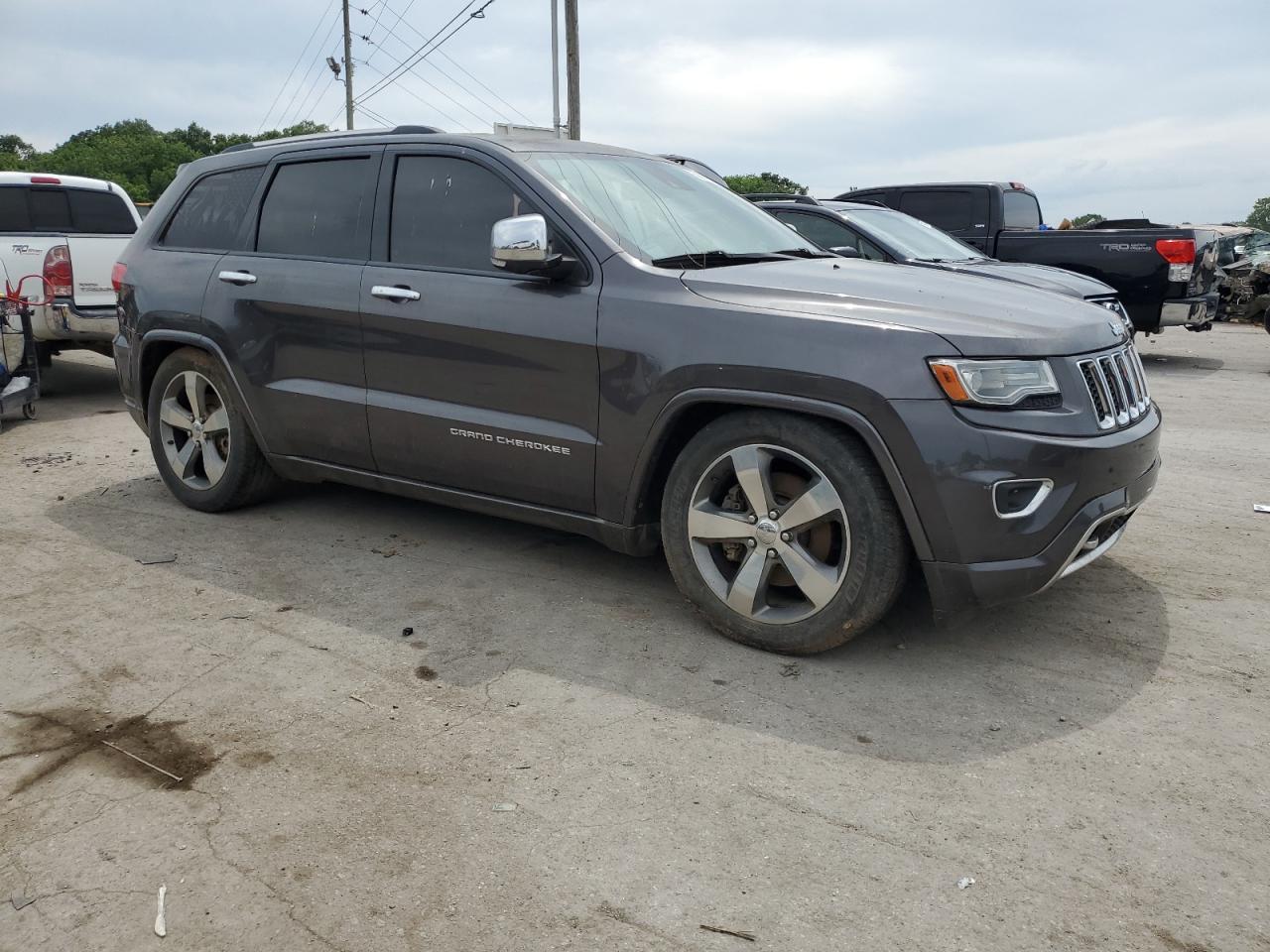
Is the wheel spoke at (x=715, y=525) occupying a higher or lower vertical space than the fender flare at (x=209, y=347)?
lower

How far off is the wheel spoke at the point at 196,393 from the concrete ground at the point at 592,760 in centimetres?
83

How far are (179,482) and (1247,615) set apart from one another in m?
5.13

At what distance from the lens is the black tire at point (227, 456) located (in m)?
5.40

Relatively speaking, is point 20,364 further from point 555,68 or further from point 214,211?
point 555,68

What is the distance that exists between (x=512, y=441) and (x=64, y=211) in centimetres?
777

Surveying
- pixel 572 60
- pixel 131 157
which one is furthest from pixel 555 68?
pixel 131 157

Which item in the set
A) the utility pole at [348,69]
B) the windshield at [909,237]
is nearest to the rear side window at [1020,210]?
the windshield at [909,237]

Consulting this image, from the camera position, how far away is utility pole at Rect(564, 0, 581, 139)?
2108cm

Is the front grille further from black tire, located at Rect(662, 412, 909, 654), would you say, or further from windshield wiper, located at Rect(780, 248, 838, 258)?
windshield wiper, located at Rect(780, 248, 838, 258)

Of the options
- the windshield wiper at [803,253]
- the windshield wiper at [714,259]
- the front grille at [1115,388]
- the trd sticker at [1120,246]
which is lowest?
the front grille at [1115,388]

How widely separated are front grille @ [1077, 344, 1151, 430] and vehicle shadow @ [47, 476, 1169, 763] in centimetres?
84

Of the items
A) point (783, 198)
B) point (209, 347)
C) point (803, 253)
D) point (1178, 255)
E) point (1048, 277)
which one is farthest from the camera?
point (1178, 255)

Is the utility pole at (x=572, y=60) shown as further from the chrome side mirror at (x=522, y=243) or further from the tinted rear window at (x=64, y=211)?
the chrome side mirror at (x=522, y=243)

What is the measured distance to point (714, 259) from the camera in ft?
14.0
